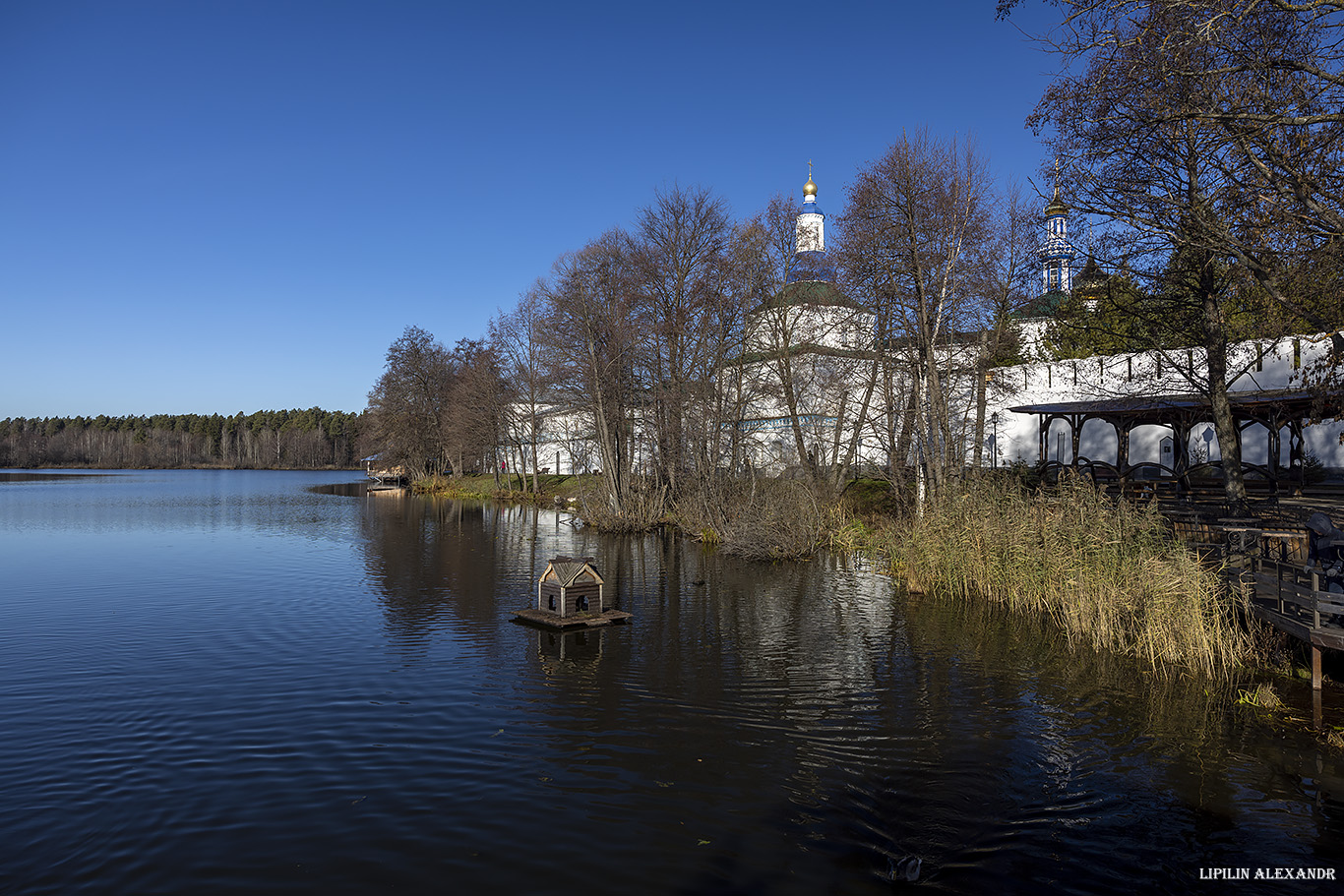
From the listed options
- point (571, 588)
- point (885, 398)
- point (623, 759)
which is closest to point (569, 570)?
point (571, 588)

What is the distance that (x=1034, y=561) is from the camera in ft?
45.7

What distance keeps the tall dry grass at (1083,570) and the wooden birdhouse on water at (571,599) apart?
21.8ft

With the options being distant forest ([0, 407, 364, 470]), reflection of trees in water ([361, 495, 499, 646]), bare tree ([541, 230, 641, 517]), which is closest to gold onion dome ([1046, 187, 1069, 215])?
reflection of trees in water ([361, 495, 499, 646])

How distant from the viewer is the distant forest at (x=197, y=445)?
125438mm

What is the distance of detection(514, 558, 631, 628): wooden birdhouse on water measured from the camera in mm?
12805

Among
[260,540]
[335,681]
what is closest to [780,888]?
[335,681]

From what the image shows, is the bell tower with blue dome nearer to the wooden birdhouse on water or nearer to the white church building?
the white church building

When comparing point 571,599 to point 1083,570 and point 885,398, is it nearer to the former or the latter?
point 1083,570

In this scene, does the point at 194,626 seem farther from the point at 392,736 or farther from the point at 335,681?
the point at 392,736

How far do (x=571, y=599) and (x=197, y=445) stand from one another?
5696 inches

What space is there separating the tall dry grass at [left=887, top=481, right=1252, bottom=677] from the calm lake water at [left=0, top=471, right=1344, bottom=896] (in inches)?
28.5

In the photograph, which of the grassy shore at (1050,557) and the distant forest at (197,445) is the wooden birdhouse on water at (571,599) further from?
the distant forest at (197,445)

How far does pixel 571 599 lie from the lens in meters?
13.0

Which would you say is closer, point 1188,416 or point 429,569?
point 429,569
